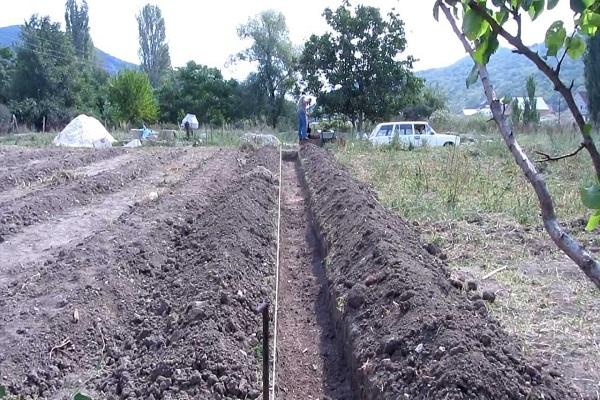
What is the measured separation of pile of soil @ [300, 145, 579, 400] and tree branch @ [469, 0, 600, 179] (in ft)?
7.95

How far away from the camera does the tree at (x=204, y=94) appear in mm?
50344

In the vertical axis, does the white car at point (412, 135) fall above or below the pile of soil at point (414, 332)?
above

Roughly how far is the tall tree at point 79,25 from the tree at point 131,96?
24.9m

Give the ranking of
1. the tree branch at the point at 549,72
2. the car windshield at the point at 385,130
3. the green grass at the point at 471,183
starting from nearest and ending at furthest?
the tree branch at the point at 549,72
the green grass at the point at 471,183
the car windshield at the point at 385,130

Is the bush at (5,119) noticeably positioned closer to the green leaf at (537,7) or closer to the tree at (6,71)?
the tree at (6,71)

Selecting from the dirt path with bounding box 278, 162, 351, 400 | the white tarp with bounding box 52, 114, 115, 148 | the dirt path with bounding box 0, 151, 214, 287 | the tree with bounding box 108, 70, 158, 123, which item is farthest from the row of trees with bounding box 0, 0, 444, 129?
the dirt path with bounding box 278, 162, 351, 400

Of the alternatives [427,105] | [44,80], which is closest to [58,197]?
[427,105]

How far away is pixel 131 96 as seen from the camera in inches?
1841

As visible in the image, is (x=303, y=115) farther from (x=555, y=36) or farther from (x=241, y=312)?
(x=555, y=36)

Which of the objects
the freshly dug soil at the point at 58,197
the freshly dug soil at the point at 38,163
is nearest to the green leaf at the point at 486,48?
the freshly dug soil at the point at 58,197

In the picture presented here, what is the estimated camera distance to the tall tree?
2749 inches

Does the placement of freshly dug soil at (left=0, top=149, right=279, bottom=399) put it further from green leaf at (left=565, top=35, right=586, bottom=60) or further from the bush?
the bush

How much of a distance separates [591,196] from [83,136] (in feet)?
97.8

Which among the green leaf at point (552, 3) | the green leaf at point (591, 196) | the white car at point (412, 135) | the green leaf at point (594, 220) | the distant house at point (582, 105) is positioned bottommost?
the white car at point (412, 135)
